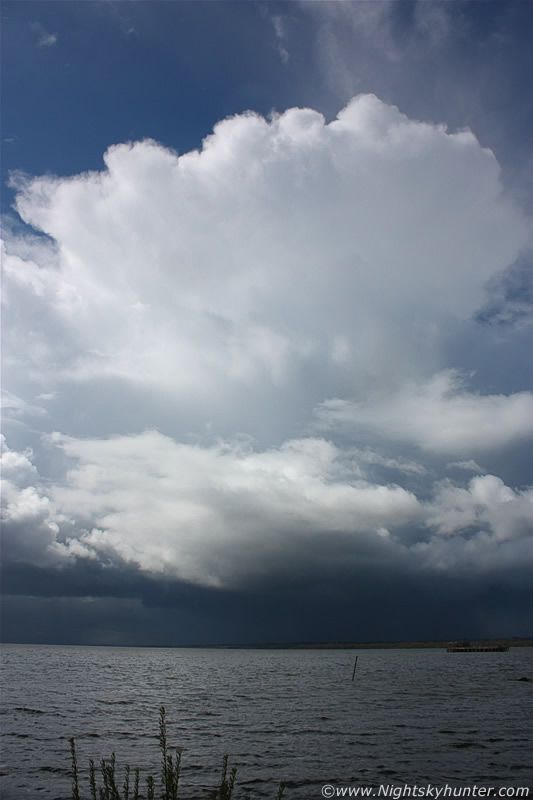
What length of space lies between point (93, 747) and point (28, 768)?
6403 millimetres

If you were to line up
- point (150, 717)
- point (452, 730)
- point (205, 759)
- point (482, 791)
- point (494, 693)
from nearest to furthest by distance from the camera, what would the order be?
point (482, 791) → point (205, 759) → point (452, 730) → point (150, 717) → point (494, 693)

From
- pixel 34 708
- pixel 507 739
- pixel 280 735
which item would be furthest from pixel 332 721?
pixel 34 708

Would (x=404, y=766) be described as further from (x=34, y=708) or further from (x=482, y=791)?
(x=34, y=708)

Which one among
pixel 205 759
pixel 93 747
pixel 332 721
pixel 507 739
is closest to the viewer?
pixel 205 759

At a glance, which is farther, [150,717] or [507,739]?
[150,717]

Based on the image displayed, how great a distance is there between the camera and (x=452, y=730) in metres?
41.5

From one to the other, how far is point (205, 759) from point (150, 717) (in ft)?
71.5

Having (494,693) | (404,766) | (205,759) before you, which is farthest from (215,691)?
(404,766)

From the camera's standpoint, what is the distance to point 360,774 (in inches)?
1134

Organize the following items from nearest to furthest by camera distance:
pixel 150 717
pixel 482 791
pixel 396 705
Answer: pixel 482 791
pixel 150 717
pixel 396 705

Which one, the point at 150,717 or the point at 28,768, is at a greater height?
the point at 28,768

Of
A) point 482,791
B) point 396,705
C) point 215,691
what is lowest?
point 215,691

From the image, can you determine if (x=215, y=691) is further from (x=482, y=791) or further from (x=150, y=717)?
(x=482, y=791)

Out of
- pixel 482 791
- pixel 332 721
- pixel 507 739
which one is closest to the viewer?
pixel 482 791
